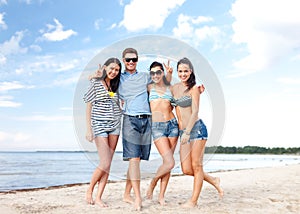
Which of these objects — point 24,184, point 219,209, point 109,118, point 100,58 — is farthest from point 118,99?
point 24,184

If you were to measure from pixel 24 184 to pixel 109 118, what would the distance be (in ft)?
28.0

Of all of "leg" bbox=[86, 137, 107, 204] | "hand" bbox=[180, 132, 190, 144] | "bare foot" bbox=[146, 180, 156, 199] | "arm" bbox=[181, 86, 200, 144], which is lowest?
"bare foot" bbox=[146, 180, 156, 199]

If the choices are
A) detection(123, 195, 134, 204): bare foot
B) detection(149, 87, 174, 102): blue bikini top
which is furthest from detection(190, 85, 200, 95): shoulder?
detection(123, 195, 134, 204): bare foot

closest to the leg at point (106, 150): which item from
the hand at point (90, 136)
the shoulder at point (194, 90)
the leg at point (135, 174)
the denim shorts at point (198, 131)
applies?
the hand at point (90, 136)

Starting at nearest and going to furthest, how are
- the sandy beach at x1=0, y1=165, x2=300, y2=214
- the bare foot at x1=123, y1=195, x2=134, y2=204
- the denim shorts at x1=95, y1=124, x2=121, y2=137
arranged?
the denim shorts at x1=95, y1=124, x2=121, y2=137 → the sandy beach at x1=0, y1=165, x2=300, y2=214 → the bare foot at x1=123, y1=195, x2=134, y2=204

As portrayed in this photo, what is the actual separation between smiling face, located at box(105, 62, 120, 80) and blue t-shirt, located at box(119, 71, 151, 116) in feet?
0.49

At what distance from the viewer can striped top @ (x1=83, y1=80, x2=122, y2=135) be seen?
209 inches

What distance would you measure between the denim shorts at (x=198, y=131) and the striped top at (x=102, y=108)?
927 millimetres

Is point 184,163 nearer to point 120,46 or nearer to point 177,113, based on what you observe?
Answer: point 177,113

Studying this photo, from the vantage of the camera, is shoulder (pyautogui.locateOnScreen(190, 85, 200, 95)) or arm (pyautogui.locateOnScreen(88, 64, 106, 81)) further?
arm (pyautogui.locateOnScreen(88, 64, 106, 81))

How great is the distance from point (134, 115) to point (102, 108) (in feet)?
1.60

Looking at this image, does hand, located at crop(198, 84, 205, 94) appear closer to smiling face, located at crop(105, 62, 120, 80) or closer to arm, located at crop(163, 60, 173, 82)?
arm, located at crop(163, 60, 173, 82)

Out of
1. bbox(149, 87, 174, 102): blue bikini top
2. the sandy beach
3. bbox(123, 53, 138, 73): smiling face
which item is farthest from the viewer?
the sandy beach

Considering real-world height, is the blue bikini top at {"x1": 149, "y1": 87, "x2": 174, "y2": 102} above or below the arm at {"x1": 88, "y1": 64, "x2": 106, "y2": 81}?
below
